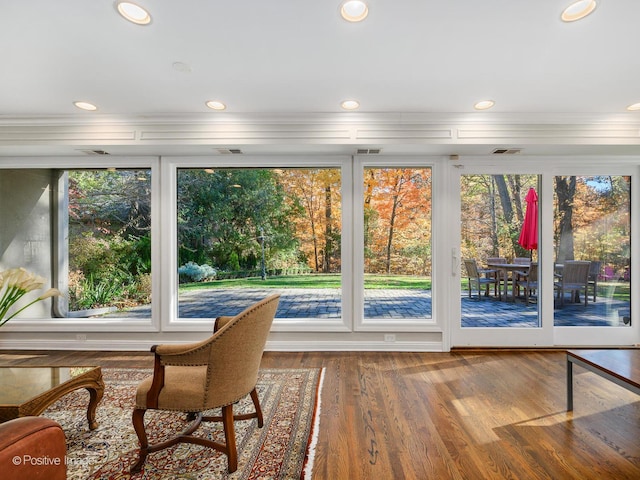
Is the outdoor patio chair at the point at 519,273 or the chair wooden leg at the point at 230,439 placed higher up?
the outdoor patio chair at the point at 519,273

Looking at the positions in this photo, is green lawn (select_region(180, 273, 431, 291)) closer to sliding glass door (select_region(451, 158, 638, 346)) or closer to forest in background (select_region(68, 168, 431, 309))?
forest in background (select_region(68, 168, 431, 309))

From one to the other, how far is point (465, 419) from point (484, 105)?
2.68 m

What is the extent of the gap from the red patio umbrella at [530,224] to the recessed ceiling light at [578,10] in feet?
7.52

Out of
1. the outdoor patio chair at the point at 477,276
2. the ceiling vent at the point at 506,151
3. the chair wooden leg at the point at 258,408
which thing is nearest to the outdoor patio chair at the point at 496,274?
→ the outdoor patio chair at the point at 477,276

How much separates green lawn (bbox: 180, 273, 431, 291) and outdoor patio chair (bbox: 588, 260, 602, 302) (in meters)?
2.00

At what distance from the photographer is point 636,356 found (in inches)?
90.1

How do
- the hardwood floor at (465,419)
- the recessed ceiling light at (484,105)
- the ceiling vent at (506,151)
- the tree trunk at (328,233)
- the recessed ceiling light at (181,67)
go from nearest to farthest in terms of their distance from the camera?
the hardwood floor at (465,419), the recessed ceiling light at (181,67), the recessed ceiling light at (484,105), the ceiling vent at (506,151), the tree trunk at (328,233)

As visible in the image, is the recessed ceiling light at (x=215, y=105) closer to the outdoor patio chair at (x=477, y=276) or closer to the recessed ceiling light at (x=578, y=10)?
the recessed ceiling light at (x=578, y=10)

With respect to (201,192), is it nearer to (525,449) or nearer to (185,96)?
(185,96)

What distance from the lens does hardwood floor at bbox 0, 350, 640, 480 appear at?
177 cm

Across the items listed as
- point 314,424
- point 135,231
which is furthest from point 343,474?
point 135,231

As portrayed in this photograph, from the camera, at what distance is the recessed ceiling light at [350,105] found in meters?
2.95

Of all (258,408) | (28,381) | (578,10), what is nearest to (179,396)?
(258,408)

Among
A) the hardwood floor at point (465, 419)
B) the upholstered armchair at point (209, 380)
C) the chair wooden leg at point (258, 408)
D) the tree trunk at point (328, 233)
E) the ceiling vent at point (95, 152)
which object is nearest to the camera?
the upholstered armchair at point (209, 380)
